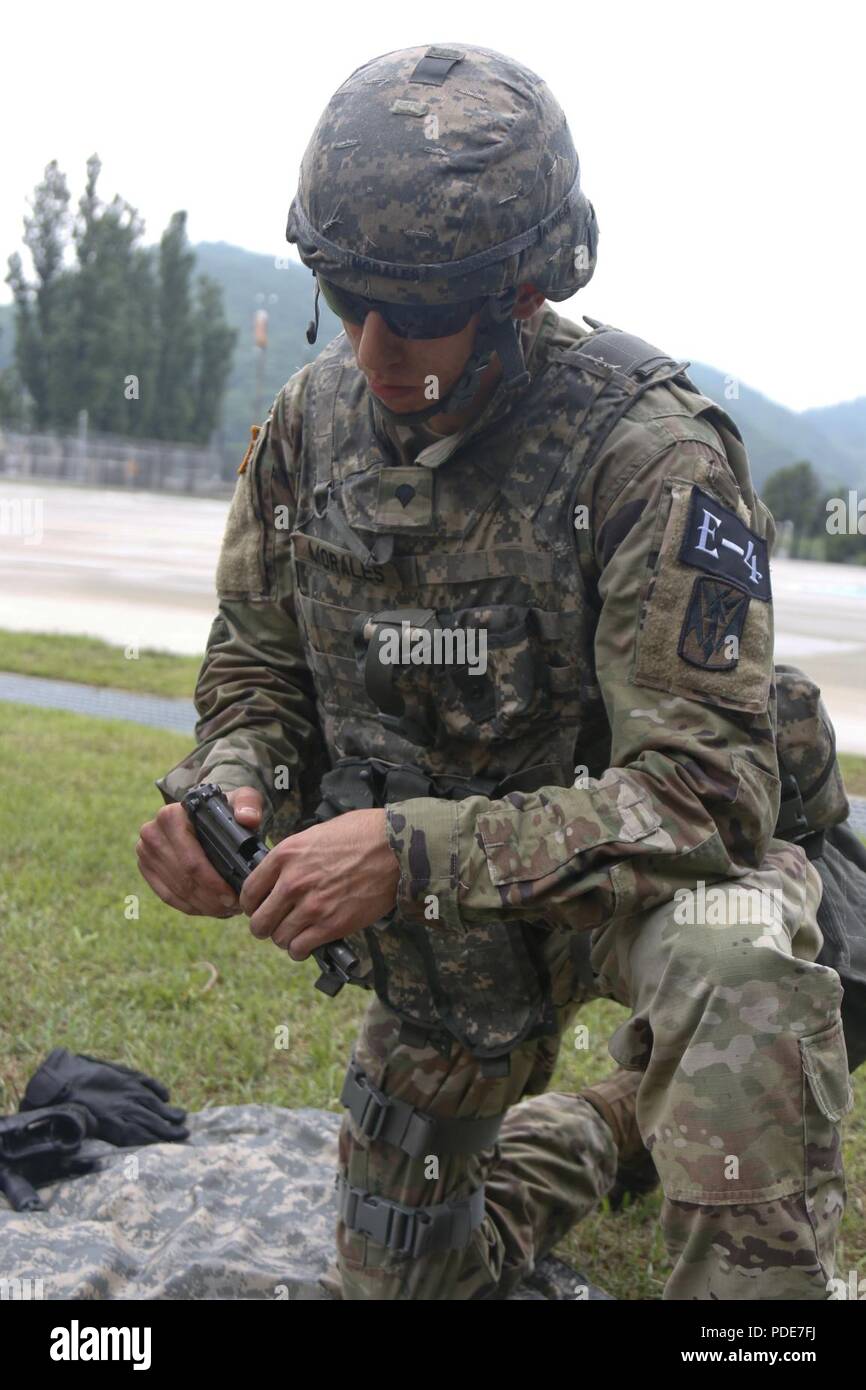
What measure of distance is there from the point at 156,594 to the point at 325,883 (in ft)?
36.0

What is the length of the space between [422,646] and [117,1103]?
58.9 inches

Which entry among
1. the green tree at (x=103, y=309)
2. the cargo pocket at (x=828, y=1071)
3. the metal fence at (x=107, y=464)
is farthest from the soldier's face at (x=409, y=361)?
the green tree at (x=103, y=309)

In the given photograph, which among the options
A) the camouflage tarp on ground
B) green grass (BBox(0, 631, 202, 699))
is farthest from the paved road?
the camouflage tarp on ground

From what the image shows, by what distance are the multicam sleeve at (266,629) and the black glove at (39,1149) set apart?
95 cm

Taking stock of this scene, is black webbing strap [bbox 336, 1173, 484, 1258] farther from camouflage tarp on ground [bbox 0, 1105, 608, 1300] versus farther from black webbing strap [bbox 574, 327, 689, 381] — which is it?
black webbing strap [bbox 574, 327, 689, 381]

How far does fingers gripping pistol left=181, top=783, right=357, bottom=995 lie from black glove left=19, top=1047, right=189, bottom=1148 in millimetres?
1131

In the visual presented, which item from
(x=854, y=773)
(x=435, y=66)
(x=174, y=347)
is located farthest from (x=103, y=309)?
(x=435, y=66)

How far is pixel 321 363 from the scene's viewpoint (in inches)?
108

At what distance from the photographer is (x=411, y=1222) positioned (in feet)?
8.80

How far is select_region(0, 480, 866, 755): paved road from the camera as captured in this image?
402 inches

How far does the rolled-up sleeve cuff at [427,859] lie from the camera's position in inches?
82.3

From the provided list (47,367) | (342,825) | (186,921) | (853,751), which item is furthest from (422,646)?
(47,367)

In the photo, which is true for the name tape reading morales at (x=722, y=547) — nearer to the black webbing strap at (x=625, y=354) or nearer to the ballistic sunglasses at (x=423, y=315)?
A: the black webbing strap at (x=625, y=354)

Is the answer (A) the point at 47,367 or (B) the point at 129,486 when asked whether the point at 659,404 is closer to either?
(B) the point at 129,486
